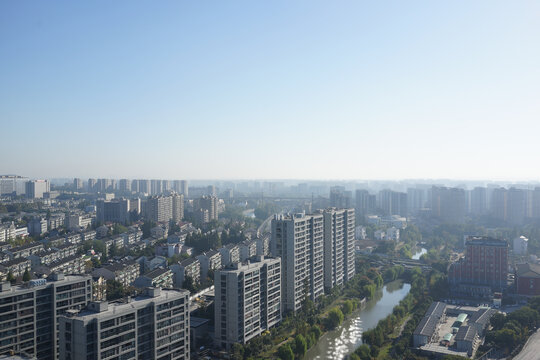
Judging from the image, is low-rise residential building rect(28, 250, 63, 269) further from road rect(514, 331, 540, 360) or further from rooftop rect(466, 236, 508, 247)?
rooftop rect(466, 236, 508, 247)

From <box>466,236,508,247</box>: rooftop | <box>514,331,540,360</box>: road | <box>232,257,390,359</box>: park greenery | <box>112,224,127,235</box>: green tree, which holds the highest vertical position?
<box>466,236,508,247</box>: rooftop

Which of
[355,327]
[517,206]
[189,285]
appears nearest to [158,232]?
[189,285]

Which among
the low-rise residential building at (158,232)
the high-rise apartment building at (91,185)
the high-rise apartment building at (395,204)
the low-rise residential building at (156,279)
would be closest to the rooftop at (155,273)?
the low-rise residential building at (156,279)

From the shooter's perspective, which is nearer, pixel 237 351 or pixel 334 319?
pixel 237 351

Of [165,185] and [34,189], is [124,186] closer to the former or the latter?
[165,185]

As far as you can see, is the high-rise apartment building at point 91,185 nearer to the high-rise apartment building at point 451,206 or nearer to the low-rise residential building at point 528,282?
the high-rise apartment building at point 451,206

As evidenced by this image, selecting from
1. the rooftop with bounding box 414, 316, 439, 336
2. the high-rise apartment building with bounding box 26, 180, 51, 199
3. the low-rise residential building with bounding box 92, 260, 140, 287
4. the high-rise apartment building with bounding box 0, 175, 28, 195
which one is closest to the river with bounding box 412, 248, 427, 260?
the rooftop with bounding box 414, 316, 439, 336
